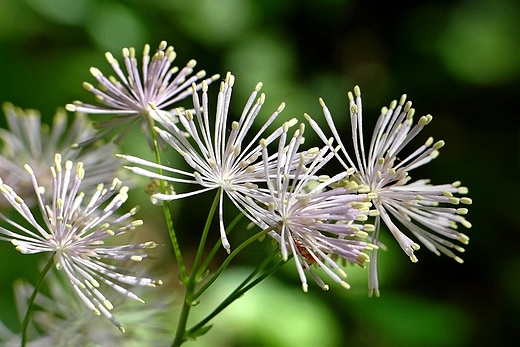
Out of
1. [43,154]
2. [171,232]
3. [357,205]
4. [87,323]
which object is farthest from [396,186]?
[43,154]

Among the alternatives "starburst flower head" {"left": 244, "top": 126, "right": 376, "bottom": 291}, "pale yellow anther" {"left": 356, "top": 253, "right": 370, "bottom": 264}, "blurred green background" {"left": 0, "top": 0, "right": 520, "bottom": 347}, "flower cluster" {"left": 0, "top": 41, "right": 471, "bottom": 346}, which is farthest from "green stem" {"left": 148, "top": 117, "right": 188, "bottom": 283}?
"blurred green background" {"left": 0, "top": 0, "right": 520, "bottom": 347}

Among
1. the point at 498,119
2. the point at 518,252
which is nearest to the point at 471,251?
the point at 518,252

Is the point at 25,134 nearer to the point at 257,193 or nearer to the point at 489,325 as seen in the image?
the point at 257,193

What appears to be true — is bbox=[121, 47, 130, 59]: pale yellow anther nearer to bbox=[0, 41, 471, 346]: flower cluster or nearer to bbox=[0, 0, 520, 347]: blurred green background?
bbox=[0, 41, 471, 346]: flower cluster

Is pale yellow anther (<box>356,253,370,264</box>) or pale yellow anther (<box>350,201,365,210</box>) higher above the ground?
pale yellow anther (<box>350,201,365,210</box>)

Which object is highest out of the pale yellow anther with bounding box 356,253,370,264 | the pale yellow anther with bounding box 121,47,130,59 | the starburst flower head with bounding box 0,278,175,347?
the pale yellow anther with bounding box 121,47,130,59

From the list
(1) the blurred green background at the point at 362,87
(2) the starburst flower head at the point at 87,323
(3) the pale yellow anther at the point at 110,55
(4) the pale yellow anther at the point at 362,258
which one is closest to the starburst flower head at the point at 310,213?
(4) the pale yellow anther at the point at 362,258

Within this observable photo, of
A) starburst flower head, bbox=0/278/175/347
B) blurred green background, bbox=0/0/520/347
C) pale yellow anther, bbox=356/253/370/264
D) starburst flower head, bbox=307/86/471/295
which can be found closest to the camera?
pale yellow anther, bbox=356/253/370/264
